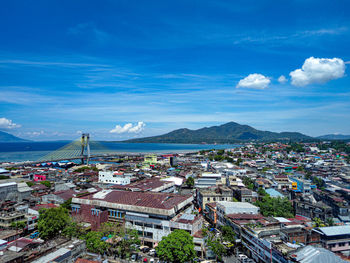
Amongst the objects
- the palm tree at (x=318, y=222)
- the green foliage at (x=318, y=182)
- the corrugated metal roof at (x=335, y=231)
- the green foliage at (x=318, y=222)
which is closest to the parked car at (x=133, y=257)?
the corrugated metal roof at (x=335, y=231)

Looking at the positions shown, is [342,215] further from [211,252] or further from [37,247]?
[37,247]

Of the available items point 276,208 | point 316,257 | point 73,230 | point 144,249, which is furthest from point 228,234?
point 73,230

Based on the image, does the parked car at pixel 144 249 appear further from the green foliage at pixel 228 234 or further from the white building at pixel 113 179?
the white building at pixel 113 179

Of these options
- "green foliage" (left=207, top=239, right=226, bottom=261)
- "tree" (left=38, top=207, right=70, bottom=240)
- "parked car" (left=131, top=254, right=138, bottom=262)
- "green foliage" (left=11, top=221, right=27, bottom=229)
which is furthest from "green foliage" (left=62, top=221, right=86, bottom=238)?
"green foliage" (left=207, top=239, right=226, bottom=261)

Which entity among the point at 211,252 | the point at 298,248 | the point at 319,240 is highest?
the point at 298,248

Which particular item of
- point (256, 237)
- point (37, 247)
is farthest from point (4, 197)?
point (256, 237)
